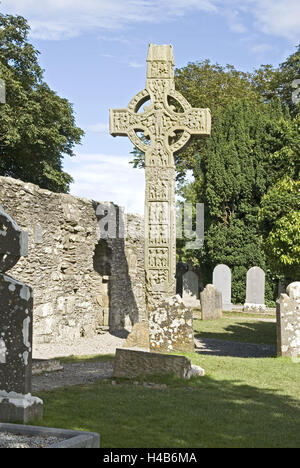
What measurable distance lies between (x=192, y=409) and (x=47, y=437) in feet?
7.55

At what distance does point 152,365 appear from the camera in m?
8.28

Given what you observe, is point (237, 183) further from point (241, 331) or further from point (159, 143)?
point (159, 143)

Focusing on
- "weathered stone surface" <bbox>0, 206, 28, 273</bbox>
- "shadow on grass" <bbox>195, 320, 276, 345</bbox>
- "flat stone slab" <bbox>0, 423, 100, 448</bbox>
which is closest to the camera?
"flat stone slab" <bbox>0, 423, 100, 448</bbox>

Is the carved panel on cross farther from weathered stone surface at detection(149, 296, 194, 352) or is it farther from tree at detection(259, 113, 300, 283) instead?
tree at detection(259, 113, 300, 283)

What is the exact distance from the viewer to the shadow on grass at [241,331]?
Answer: 17281 mm

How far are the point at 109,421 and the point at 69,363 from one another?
4949 mm

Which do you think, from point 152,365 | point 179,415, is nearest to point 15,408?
point 179,415

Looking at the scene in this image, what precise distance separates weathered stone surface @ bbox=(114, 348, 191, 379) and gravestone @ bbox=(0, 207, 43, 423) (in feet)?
10.1

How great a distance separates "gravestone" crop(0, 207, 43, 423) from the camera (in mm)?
5309

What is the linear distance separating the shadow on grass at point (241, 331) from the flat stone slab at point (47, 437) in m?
12.4

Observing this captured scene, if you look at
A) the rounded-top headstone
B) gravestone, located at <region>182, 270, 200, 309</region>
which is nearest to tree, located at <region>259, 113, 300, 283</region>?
the rounded-top headstone

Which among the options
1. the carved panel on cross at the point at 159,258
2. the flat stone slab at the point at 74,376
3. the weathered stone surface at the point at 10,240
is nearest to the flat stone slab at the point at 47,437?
the weathered stone surface at the point at 10,240

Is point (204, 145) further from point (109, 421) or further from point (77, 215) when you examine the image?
point (109, 421)

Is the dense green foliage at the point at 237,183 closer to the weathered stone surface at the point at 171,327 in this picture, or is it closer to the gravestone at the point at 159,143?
the gravestone at the point at 159,143
